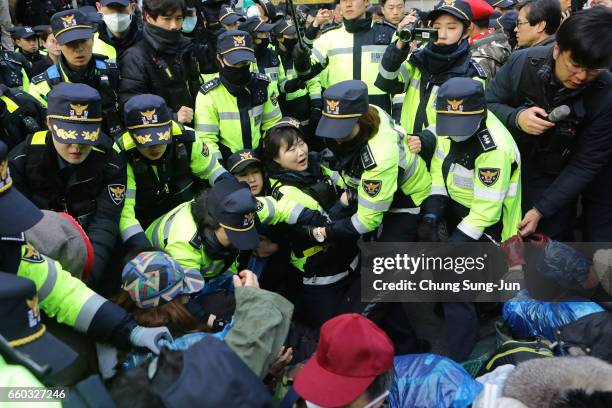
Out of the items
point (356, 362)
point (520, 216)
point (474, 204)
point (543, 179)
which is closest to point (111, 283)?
point (356, 362)

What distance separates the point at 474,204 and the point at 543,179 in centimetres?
67

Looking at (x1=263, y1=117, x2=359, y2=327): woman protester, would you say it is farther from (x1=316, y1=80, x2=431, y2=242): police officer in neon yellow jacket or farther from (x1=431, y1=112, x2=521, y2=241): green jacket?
(x1=431, y1=112, x2=521, y2=241): green jacket

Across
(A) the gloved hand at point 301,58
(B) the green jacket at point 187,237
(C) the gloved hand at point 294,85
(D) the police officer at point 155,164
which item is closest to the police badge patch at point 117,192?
(D) the police officer at point 155,164

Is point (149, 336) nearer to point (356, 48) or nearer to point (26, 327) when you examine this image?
point (26, 327)

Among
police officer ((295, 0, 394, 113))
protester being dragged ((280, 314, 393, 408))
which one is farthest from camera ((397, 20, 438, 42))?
protester being dragged ((280, 314, 393, 408))

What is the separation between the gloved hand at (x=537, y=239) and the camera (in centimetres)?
350

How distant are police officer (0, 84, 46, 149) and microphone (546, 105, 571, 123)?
3043 millimetres

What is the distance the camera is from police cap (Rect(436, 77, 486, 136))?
329 cm

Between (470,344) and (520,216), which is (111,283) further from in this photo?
(520,216)

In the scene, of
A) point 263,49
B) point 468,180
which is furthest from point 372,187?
point 263,49

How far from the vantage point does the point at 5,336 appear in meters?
1.68

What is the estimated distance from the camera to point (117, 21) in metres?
4.57

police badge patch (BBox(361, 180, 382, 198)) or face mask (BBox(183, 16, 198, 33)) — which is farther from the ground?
face mask (BBox(183, 16, 198, 33))

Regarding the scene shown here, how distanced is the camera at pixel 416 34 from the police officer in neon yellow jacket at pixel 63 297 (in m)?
2.76
